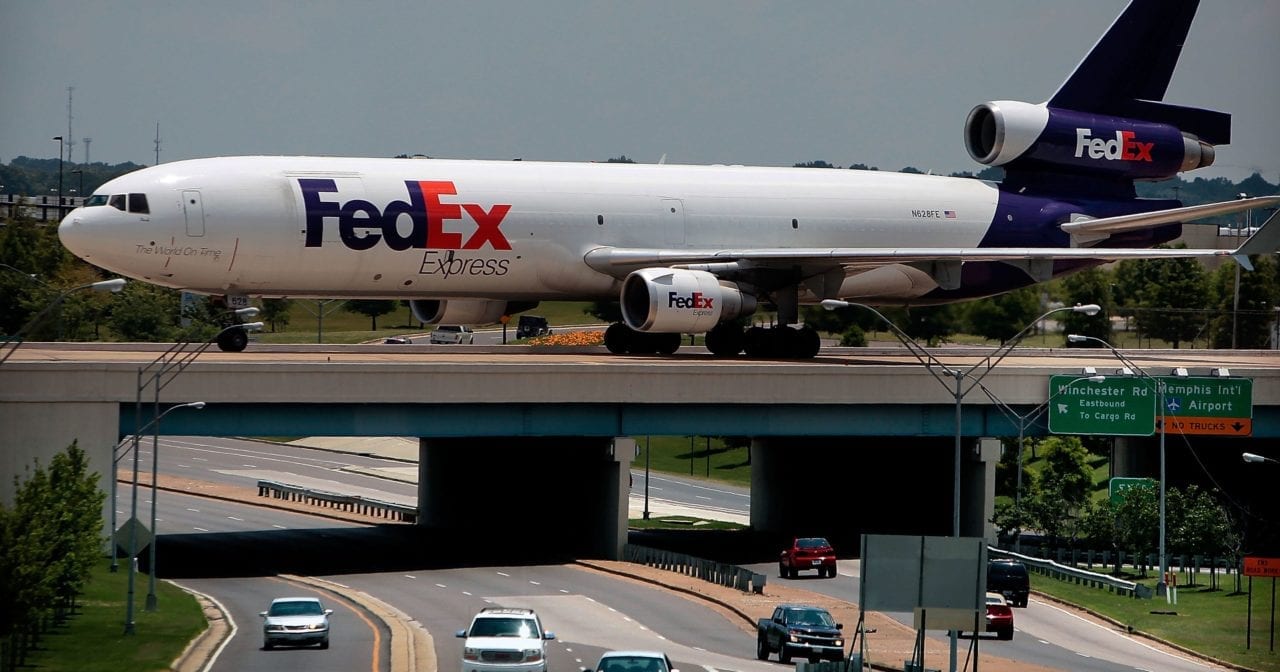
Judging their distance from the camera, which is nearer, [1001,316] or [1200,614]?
[1200,614]

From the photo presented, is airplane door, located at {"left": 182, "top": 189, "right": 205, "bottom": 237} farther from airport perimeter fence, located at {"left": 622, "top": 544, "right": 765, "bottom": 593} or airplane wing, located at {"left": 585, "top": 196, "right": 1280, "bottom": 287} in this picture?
airport perimeter fence, located at {"left": 622, "top": 544, "right": 765, "bottom": 593}

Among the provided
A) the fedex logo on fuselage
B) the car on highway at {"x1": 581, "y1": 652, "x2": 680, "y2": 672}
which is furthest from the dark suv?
the car on highway at {"x1": 581, "y1": 652, "x2": 680, "y2": 672}

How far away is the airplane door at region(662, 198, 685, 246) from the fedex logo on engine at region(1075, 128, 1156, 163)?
1692 centimetres

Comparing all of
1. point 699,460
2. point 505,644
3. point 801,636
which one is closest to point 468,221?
point 801,636

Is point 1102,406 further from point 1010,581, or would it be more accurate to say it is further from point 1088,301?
point 1088,301

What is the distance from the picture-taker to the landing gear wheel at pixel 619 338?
63.0m

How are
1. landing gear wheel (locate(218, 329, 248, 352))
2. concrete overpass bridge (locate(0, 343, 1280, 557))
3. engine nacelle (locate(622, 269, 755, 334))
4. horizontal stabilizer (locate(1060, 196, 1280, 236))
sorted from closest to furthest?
concrete overpass bridge (locate(0, 343, 1280, 557)) → landing gear wheel (locate(218, 329, 248, 352)) → engine nacelle (locate(622, 269, 755, 334)) → horizontal stabilizer (locate(1060, 196, 1280, 236))

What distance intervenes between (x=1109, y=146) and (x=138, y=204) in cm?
3688

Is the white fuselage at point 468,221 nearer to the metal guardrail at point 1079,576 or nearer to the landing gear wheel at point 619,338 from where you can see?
the landing gear wheel at point 619,338

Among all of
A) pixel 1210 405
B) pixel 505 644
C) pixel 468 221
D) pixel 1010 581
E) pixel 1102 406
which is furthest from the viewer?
pixel 1210 405

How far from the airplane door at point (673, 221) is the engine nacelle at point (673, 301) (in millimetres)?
2718

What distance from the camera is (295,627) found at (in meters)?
37.0

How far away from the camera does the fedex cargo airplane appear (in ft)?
170

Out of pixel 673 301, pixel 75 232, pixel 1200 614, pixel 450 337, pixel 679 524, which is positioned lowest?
pixel 679 524
